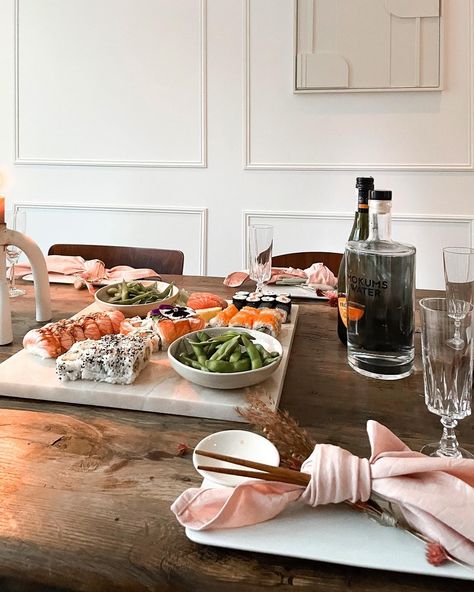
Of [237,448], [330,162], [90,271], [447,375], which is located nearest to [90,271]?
[90,271]

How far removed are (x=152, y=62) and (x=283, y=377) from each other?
253 centimetres

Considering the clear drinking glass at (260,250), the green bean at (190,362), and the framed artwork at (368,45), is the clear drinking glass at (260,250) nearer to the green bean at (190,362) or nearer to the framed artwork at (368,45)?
the green bean at (190,362)

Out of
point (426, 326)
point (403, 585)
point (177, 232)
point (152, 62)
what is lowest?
point (403, 585)

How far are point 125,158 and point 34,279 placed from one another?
6.45 feet

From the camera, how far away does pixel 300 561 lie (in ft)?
1.62

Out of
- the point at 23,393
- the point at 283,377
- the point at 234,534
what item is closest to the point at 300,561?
the point at 234,534

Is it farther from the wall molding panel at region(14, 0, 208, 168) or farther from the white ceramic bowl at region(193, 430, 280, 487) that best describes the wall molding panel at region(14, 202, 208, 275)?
the white ceramic bowl at region(193, 430, 280, 487)

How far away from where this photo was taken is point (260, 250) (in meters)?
1.42

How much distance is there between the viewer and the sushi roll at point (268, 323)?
1.07 metres

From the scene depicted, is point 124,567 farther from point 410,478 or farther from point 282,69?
point 282,69

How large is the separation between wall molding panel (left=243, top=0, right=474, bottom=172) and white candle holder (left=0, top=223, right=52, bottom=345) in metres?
1.85

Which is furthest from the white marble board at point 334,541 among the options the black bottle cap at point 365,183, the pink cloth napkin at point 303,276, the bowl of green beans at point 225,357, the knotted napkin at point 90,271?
the knotted napkin at point 90,271

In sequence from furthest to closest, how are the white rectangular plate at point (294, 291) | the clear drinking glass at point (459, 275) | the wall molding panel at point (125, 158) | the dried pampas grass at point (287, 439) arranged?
the wall molding panel at point (125, 158)
the white rectangular plate at point (294, 291)
the clear drinking glass at point (459, 275)
the dried pampas grass at point (287, 439)

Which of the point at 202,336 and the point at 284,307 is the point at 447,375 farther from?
the point at 284,307
